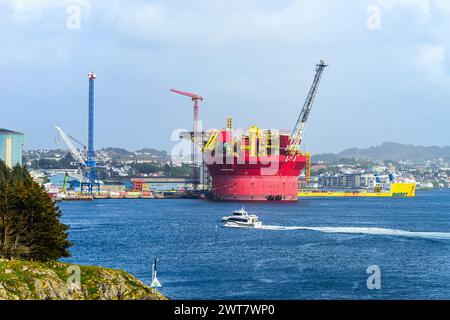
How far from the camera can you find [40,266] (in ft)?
56.4

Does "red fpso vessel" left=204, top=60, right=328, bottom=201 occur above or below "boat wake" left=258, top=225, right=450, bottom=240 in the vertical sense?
above

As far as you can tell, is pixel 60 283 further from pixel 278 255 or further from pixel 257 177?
pixel 257 177

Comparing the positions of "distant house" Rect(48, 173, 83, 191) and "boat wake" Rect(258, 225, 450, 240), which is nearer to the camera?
"boat wake" Rect(258, 225, 450, 240)

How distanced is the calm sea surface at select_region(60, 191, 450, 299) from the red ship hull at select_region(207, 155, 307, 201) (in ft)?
82.6

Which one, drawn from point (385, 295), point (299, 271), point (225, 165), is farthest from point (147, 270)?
point (225, 165)

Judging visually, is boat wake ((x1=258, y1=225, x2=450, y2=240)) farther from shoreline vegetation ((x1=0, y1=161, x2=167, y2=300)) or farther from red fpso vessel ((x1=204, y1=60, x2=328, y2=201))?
red fpso vessel ((x1=204, y1=60, x2=328, y2=201))

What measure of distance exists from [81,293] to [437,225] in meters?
39.3

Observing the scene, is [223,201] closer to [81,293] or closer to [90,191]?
[90,191]

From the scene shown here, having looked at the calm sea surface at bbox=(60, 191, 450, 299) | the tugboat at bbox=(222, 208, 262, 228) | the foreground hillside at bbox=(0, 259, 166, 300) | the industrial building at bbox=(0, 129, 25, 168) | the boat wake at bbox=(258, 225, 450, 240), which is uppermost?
the industrial building at bbox=(0, 129, 25, 168)

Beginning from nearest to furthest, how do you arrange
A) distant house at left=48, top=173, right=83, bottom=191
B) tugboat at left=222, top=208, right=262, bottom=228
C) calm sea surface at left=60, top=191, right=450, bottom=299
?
calm sea surface at left=60, top=191, right=450, bottom=299, tugboat at left=222, top=208, right=262, bottom=228, distant house at left=48, top=173, right=83, bottom=191

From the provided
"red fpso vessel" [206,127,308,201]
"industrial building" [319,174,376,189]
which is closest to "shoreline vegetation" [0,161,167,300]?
"red fpso vessel" [206,127,308,201]

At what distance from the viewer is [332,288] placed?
82.1 feet

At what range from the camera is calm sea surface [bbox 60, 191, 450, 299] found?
2495 cm

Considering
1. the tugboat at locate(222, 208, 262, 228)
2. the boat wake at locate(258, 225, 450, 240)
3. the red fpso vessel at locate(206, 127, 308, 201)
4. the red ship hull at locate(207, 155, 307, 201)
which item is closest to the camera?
the boat wake at locate(258, 225, 450, 240)
